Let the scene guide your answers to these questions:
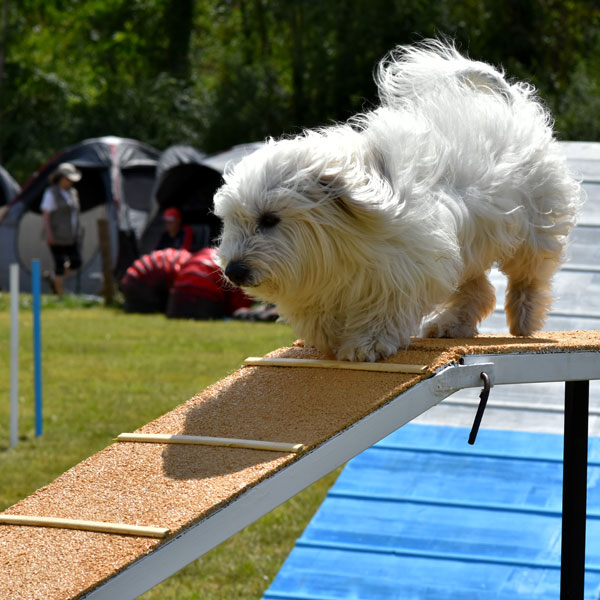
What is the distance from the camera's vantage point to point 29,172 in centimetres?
2584

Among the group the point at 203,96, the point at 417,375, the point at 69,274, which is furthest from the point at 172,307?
the point at 203,96

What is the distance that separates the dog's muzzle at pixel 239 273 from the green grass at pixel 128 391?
2.32 metres

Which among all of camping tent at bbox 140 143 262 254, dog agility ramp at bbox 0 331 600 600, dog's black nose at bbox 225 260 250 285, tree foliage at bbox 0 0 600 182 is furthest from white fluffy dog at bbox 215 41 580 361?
tree foliage at bbox 0 0 600 182

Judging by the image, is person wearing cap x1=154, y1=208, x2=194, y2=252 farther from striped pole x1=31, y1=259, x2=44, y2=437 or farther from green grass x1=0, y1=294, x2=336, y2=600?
striped pole x1=31, y1=259, x2=44, y2=437

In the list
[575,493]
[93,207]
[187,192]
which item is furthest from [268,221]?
[93,207]

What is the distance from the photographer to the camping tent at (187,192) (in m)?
15.6

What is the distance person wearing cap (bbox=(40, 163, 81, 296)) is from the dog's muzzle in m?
12.9

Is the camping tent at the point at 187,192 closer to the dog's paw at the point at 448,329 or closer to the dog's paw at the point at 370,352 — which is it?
the dog's paw at the point at 448,329

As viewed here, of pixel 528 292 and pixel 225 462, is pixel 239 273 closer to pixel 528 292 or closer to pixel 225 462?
pixel 225 462

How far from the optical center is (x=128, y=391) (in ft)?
28.7

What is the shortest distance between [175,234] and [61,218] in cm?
177

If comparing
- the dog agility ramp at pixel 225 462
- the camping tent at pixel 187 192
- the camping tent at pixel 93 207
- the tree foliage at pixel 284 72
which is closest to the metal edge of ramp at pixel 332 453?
the dog agility ramp at pixel 225 462

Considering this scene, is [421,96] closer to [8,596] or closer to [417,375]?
[417,375]

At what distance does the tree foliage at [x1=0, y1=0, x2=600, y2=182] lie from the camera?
24.0 metres
